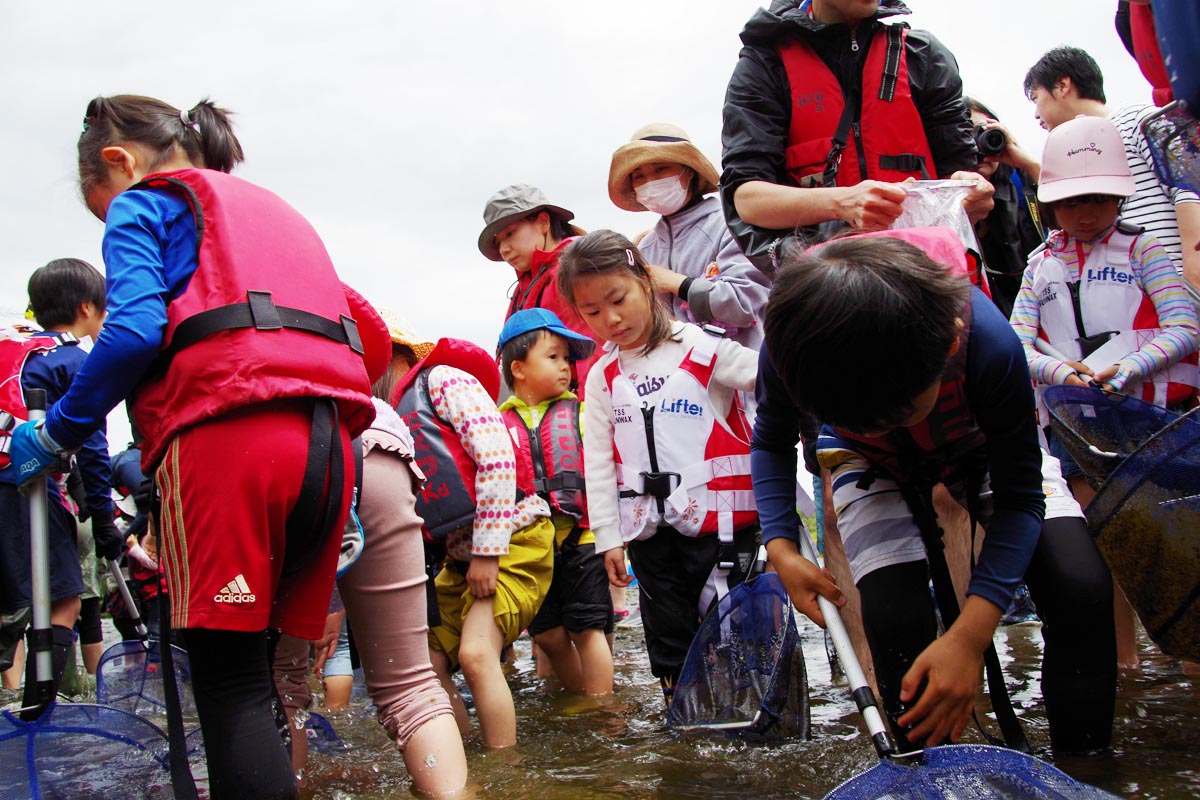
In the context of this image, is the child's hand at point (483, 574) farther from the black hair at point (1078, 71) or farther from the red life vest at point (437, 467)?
the black hair at point (1078, 71)

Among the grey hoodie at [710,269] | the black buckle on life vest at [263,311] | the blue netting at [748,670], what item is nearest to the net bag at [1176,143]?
the blue netting at [748,670]

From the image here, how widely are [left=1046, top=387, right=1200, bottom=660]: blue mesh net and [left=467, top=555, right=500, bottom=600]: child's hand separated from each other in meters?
1.86

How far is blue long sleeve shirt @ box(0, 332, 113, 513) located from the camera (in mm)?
4277

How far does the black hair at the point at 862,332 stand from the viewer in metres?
1.71

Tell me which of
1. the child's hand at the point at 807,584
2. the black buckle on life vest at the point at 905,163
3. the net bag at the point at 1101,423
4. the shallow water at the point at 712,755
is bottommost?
the shallow water at the point at 712,755

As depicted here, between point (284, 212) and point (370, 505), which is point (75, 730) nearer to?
point (370, 505)

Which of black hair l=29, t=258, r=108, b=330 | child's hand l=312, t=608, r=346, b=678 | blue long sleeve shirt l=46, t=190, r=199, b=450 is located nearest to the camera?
blue long sleeve shirt l=46, t=190, r=199, b=450

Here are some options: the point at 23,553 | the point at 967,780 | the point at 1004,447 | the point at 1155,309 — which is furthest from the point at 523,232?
the point at 967,780

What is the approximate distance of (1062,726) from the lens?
224cm

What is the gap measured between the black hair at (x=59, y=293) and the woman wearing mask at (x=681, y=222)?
2.67 meters

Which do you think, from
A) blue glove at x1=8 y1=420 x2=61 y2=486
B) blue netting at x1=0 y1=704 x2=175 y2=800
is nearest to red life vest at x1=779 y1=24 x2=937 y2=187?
blue glove at x1=8 y1=420 x2=61 y2=486

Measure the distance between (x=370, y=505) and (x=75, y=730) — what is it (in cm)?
92

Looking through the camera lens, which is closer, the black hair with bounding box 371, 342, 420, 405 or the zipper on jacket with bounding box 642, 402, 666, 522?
the zipper on jacket with bounding box 642, 402, 666, 522

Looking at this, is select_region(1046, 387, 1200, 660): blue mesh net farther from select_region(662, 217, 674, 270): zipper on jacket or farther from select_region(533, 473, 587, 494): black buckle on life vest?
select_region(662, 217, 674, 270): zipper on jacket
